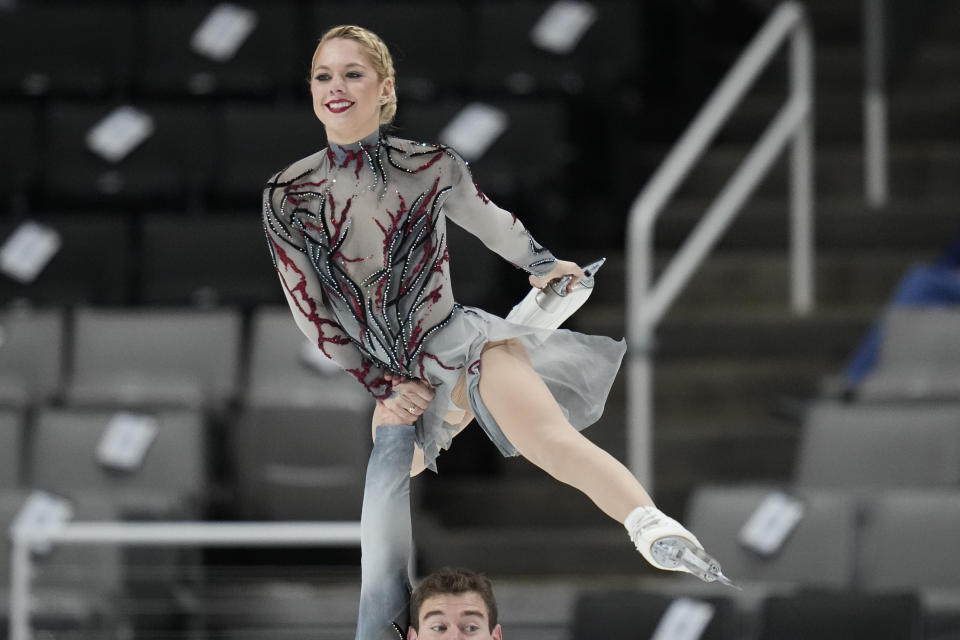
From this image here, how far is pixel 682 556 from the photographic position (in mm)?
2568

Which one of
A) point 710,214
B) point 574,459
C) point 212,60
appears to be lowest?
point 574,459

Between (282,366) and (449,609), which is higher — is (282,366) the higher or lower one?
the higher one

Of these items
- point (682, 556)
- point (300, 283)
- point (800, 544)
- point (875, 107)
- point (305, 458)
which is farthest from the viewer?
point (875, 107)

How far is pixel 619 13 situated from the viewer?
290 inches

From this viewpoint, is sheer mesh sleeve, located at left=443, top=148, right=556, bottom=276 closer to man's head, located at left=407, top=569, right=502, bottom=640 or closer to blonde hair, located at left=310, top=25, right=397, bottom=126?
blonde hair, located at left=310, top=25, right=397, bottom=126

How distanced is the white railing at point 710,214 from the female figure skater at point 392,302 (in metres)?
2.91

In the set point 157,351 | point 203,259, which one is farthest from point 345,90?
point 203,259

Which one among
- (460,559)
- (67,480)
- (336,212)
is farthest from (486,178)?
(336,212)

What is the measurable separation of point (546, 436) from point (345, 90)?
0.65 metres

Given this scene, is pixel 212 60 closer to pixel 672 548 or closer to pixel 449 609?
pixel 449 609

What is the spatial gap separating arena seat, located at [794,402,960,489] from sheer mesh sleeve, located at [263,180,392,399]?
9.44 feet

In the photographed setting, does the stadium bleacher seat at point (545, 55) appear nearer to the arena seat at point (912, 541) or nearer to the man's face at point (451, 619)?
the arena seat at point (912, 541)

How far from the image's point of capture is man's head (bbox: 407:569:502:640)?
299 centimetres

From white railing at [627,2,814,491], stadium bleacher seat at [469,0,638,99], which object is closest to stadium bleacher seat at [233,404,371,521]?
white railing at [627,2,814,491]
